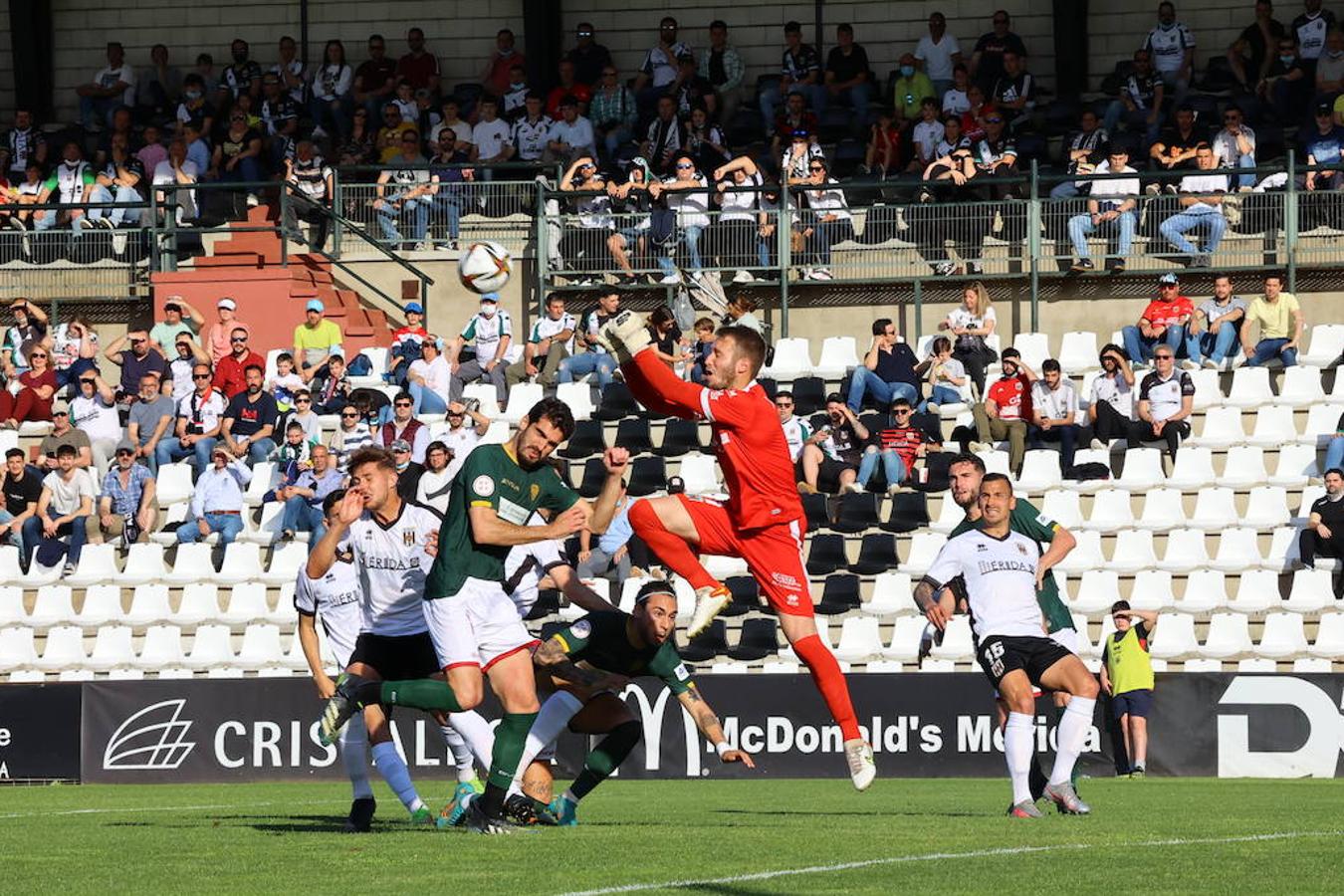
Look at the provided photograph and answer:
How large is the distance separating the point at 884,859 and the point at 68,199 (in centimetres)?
2299

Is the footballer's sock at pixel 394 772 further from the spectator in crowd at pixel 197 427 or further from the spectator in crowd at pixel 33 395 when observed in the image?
the spectator in crowd at pixel 33 395

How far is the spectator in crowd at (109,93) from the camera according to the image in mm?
31469

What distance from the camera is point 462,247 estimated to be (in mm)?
27453

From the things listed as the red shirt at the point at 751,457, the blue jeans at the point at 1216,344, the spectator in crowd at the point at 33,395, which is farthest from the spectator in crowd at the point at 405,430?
the red shirt at the point at 751,457

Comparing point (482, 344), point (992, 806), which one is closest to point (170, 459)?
point (482, 344)

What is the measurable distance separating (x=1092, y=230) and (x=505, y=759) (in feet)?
54.9

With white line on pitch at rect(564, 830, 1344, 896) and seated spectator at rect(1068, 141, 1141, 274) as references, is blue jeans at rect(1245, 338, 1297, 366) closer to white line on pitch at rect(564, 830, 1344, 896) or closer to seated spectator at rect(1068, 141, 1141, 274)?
seated spectator at rect(1068, 141, 1141, 274)

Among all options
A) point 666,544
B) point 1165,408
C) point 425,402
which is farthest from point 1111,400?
point 666,544

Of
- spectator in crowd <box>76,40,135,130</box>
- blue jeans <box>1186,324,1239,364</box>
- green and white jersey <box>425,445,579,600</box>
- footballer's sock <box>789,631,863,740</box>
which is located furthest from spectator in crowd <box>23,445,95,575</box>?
footballer's sock <box>789,631,863,740</box>

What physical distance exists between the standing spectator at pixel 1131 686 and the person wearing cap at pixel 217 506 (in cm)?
969

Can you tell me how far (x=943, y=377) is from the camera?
2342 cm

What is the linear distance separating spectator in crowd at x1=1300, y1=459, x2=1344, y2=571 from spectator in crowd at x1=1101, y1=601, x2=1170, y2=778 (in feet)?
7.49

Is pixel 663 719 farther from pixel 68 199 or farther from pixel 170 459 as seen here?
pixel 68 199

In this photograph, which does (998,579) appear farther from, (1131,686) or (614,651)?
(1131,686)
